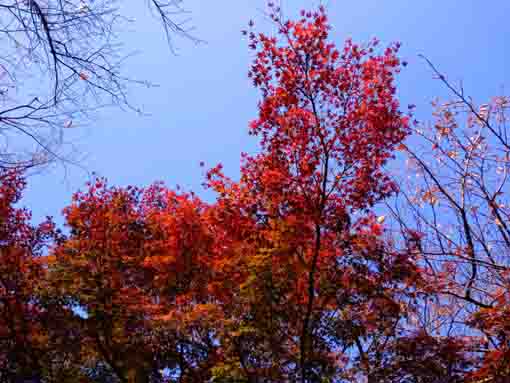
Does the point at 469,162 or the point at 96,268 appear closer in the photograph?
the point at 469,162

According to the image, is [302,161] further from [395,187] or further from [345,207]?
[395,187]

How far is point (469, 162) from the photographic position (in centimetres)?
816

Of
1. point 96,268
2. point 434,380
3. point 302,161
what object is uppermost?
point 302,161

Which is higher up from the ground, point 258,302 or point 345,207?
point 345,207

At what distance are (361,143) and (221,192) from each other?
3.14 meters

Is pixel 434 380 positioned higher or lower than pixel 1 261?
lower

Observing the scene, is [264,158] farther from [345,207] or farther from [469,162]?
[469,162]

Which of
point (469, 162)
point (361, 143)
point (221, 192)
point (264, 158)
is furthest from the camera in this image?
point (221, 192)

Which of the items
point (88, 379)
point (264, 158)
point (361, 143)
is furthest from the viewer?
point (88, 379)

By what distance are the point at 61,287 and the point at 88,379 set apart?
2.56 meters

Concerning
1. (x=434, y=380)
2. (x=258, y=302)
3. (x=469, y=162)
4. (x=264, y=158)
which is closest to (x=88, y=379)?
(x=258, y=302)

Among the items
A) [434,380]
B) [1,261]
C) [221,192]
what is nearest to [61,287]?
[1,261]

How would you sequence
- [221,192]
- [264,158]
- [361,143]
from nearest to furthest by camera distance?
[361,143] → [264,158] → [221,192]

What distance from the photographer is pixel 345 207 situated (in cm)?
920
